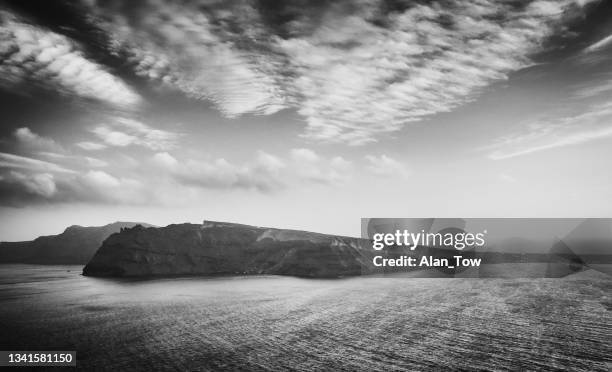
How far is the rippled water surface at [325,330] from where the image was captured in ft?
99.2

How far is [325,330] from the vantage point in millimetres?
41719

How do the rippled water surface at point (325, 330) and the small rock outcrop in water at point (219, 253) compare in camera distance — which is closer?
the rippled water surface at point (325, 330)

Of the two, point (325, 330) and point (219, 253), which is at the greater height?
point (219, 253)

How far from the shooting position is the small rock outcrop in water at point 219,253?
433 feet

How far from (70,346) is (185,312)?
21133 mm

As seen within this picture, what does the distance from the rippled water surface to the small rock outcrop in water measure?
56.8 meters

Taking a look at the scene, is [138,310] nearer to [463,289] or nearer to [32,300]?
[32,300]

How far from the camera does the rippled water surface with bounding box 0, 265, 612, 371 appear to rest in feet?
99.2

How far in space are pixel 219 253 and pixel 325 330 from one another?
11196cm

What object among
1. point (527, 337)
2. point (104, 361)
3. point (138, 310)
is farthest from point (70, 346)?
point (527, 337)

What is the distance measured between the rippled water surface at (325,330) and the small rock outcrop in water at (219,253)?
56.8m

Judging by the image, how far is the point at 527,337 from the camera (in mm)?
36844

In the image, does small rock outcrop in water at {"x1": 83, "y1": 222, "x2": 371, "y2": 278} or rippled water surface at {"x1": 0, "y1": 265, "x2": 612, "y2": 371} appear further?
small rock outcrop in water at {"x1": 83, "y1": 222, "x2": 371, "y2": 278}

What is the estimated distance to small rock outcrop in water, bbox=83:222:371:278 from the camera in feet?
433
